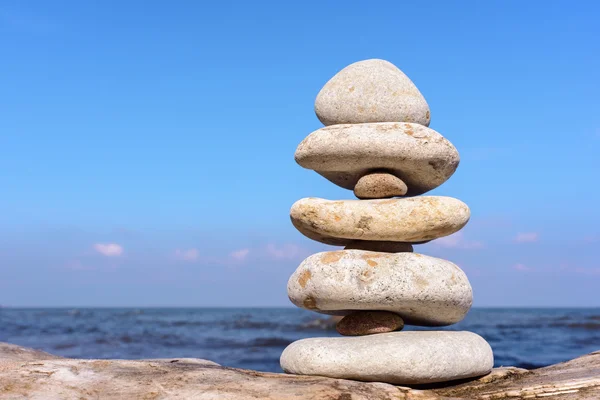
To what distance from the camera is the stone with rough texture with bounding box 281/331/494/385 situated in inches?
241

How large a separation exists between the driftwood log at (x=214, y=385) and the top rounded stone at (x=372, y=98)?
10.1 ft

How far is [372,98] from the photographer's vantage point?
7070mm

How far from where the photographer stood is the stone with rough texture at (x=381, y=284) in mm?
6387

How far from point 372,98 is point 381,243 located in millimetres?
1706

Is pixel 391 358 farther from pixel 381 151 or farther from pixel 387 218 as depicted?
pixel 381 151

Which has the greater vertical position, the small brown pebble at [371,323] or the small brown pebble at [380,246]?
the small brown pebble at [380,246]

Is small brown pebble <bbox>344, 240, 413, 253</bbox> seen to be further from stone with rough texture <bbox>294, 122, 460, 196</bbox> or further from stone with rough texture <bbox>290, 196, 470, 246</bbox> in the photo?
stone with rough texture <bbox>294, 122, 460, 196</bbox>

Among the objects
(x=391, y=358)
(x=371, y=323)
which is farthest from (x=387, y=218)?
(x=391, y=358)

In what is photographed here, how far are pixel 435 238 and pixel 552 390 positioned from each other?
202 centimetres

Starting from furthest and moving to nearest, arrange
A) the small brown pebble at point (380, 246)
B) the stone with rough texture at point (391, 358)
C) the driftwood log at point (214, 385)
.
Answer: the small brown pebble at point (380, 246), the stone with rough texture at point (391, 358), the driftwood log at point (214, 385)

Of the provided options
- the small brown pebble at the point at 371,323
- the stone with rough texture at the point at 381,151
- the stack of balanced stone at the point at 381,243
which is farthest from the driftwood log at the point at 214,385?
the stone with rough texture at the point at 381,151

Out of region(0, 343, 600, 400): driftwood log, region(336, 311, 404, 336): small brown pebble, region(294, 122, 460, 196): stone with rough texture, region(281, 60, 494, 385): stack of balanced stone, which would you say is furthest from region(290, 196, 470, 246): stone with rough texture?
region(0, 343, 600, 400): driftwood log

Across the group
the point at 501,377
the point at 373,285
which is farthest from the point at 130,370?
the point at 501,377

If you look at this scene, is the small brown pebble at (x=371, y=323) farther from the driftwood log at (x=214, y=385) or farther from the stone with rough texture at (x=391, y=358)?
the driftwood log at (x=214, y=385)
